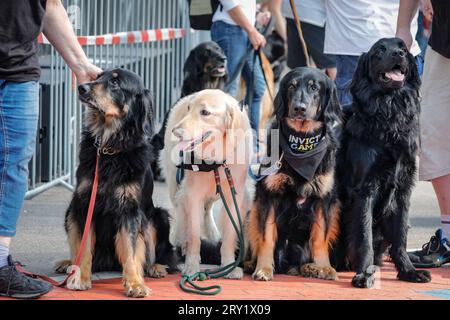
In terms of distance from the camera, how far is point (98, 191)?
5.19 metres

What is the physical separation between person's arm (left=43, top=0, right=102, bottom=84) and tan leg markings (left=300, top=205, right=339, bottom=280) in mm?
1760

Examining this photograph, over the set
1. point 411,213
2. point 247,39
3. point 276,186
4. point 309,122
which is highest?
point 247,39

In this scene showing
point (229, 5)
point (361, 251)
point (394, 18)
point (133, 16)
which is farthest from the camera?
point (133, 16)

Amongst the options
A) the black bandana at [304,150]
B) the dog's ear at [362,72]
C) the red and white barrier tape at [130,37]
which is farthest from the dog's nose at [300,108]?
the red and white barrier tape at [130,37]

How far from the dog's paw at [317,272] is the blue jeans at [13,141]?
1.96m

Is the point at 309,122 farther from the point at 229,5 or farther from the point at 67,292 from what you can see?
the point at 229,5

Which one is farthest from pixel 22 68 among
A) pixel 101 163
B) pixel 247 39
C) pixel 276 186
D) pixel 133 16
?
pixel 133 16

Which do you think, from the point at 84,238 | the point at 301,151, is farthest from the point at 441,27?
the point at 84,238

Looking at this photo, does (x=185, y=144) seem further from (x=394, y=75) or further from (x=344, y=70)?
(x=344, y=70)

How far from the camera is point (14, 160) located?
15.8 feet

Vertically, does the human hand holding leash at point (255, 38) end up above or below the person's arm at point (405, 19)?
below

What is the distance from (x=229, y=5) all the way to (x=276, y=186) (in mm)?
2657

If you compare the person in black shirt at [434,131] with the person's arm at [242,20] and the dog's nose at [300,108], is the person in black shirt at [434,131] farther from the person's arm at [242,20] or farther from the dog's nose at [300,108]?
the person's arm at [242,20]

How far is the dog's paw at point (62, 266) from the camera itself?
5.64m
